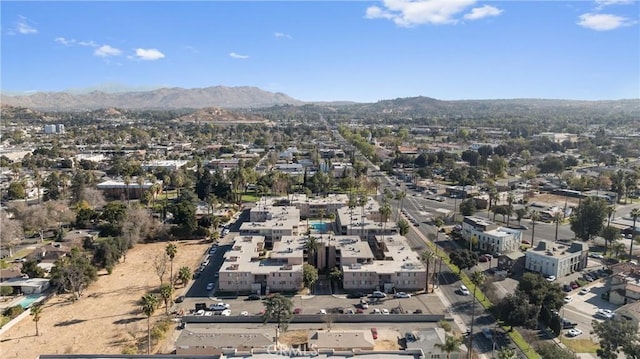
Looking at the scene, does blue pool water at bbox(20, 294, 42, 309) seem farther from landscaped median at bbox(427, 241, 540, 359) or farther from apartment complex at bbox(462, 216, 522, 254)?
apartment complex at bbox(462, 216, 522, 254)

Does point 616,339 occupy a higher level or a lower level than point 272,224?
higher

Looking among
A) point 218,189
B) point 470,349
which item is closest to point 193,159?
point 218,189

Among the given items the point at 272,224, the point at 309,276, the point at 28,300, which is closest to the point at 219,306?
the point at 309,276

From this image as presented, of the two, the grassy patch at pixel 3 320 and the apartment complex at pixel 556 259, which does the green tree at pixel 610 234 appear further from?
the grassy patch at pixel 3 320

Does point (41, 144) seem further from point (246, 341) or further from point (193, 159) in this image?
point (246, 341)

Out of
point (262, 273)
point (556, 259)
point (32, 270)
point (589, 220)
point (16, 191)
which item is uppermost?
point (589, 220)

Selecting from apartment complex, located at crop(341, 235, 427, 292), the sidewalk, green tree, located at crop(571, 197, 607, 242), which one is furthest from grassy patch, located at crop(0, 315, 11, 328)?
green tree, located at crop(571, 197, 607, 242)

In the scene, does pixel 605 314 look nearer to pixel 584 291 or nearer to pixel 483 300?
pixel 584 291
